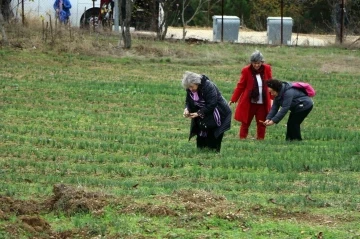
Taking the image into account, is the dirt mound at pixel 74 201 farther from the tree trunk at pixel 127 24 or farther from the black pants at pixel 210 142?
the tree trunk at pixel 127 24

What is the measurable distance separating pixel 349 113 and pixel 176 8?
18.0 meters

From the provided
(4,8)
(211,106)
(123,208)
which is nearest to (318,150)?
(211,106)

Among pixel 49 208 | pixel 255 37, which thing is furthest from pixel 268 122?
pixel 255 37

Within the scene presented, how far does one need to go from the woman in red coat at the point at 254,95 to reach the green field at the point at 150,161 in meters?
0.44

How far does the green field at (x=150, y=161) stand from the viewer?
9.37 m

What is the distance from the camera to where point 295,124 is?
1677 centimetres

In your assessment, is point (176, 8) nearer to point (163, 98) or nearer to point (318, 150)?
point (163, 98)

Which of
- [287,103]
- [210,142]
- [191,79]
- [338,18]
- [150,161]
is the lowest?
[150,161]

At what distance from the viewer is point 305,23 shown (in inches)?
1805

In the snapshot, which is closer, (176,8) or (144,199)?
(144,199)

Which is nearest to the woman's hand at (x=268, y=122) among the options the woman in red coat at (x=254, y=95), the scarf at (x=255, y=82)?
the woman in red coat at (x=254, y=95)

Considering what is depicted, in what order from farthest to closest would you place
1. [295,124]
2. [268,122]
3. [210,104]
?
1. [295,124]
2. [268,122]
3. [210,104]

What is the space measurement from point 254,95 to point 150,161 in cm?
371

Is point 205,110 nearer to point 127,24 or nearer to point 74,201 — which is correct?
point 74,201
